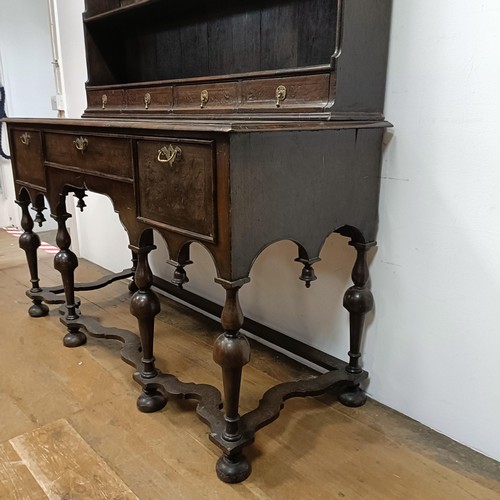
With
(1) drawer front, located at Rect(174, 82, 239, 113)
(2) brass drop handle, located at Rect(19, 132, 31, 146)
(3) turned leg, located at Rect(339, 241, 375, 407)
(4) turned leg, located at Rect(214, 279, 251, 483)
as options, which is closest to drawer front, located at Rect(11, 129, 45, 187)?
(2) brass drop handle, located at Rect(19, 132, 31, 146)

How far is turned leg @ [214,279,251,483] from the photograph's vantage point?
3.58 ft

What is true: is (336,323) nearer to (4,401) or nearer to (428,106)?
(428,106)

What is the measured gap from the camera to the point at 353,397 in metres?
1.48

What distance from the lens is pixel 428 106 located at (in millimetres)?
1226

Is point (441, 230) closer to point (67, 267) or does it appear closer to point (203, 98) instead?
point (203, 98)

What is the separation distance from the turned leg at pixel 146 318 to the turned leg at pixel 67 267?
52 cm

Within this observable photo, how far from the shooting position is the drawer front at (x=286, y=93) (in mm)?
1159

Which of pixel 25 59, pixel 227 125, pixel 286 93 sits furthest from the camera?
pixel 25 59

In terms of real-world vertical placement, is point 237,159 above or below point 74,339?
above

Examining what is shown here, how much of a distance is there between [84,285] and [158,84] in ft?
3.31

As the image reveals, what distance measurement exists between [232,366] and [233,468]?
0.87 feet

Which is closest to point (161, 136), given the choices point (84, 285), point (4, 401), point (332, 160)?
point (332, 160)

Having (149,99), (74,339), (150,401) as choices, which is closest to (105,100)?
(149,99)

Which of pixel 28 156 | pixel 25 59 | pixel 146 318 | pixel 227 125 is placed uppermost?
pixel 25 59
